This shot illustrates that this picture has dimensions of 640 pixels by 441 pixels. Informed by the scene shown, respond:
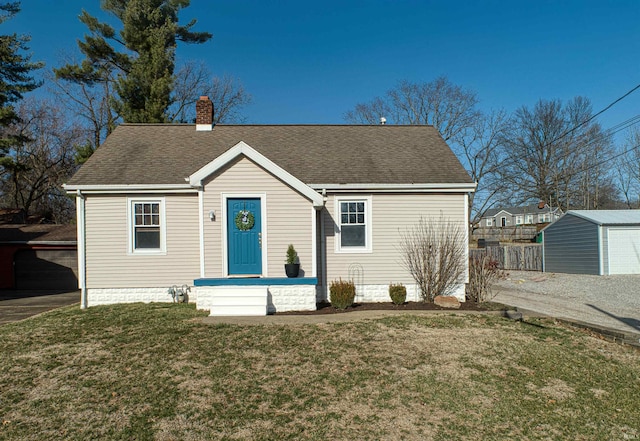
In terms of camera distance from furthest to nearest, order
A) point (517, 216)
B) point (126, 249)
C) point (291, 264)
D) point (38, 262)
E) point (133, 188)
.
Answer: point (517, 216)
point (38, 262)
point (126, 249)
point (133, 188)
point (291, 264)

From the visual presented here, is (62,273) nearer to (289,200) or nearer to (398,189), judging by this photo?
(289,200)

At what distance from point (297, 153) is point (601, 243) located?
1754cm

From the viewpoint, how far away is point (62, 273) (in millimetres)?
18562

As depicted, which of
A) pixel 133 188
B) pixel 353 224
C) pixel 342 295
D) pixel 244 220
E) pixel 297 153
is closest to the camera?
pixel 342 295

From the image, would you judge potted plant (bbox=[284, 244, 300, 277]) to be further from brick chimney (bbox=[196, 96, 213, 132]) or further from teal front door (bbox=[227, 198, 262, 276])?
brick chimney (bbox=[196, 96, 213, 132])

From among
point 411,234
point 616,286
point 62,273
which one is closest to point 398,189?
point 411,234

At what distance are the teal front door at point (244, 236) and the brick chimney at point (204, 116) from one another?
528 centimetres

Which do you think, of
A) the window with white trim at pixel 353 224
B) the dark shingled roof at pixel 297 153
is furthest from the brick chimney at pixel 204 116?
the window with white trim at pixel 353 224

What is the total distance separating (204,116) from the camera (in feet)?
47.5

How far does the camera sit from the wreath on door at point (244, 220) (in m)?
10.2

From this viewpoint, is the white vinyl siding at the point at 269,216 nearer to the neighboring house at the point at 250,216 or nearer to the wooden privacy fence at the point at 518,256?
the neighboring house at the point at 250,216

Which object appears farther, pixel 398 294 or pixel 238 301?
pixel 398 294

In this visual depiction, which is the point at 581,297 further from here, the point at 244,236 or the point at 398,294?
the point at 244,236

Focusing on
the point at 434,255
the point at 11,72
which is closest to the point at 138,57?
the point at 11,72
